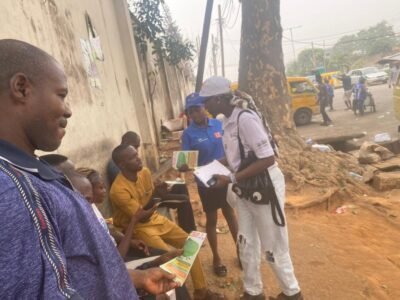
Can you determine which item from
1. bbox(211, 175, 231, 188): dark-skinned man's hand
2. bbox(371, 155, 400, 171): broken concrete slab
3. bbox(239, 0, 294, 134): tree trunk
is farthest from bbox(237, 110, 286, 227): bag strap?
bbox(239, 0, 294, 134): tree trunk

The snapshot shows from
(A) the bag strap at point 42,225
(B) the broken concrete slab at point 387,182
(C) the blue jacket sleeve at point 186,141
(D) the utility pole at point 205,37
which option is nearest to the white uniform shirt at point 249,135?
(C) the blue jacket sleeve at point 186,141

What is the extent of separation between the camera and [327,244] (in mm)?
4277

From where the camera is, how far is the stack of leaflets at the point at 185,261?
173cm

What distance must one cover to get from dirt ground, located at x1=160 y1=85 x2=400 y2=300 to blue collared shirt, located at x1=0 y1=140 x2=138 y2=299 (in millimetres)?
2479

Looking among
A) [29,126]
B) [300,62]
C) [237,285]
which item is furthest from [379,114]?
[300,62]

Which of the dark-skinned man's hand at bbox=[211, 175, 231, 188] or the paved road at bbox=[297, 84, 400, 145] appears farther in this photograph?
the paved road at bbox=[297, 84, 400, 145]

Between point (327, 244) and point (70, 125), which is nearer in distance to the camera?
point (70, 125)

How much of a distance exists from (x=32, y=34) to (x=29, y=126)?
95.5 inches

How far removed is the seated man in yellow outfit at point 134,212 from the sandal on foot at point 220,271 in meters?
0.47

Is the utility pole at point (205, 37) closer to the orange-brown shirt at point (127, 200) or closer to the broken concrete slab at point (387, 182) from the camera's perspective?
the broken concrete slab at point (387, 182)

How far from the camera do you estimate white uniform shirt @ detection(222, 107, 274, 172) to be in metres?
2.62

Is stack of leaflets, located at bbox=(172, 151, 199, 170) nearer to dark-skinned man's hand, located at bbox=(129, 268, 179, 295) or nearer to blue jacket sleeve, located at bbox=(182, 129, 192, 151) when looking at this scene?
blue jacket sleeve, located at bbox=(182, 129, 192, 151)

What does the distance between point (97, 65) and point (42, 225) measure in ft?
13.4

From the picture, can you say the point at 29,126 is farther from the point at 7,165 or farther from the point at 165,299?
the point at 165,299
